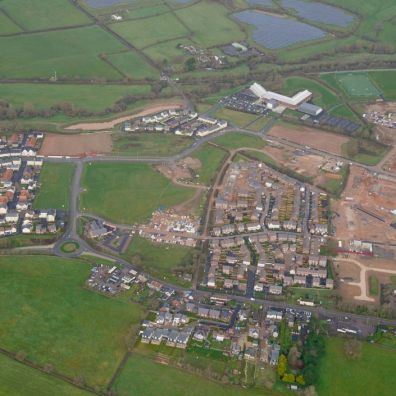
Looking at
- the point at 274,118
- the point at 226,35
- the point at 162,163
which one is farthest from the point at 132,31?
the point at 162,163

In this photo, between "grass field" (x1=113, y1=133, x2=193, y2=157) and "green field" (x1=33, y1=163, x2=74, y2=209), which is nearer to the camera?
"green field" (x1=33, y1=163, x2=74, y2=209)

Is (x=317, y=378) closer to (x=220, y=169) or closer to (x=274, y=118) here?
(x=220, y=169)

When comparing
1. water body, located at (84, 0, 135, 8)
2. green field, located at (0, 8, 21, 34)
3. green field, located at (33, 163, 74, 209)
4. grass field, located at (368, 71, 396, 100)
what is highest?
water body, located at (84, 0, 135, 8)

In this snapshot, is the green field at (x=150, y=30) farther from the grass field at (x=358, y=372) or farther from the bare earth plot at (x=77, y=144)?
the grass field at (x=358, y=372)

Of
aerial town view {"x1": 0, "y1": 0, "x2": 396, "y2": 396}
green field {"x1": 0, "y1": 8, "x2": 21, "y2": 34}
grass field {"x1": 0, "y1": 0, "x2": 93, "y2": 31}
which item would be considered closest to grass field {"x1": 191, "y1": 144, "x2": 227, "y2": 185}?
aerial town view {"x1": 0, "y1": 0, "x2": 396, "y2": 396}

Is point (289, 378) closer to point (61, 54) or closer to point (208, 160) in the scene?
point (208, 160)

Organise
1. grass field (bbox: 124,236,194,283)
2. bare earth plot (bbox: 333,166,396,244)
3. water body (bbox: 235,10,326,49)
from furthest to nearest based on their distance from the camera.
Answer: water body (bbox: 235,10,326,49)
bare earth plot (bbox: 333,166,396,244)
grass field (bbox: 124,236,194,283)

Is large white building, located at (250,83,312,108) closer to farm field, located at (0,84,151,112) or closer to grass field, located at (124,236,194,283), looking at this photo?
farm field, located at (0,84,151,112)

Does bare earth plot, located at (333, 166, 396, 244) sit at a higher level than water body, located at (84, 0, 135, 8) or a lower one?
lower

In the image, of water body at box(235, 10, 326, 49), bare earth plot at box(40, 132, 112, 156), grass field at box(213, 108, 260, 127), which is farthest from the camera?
water body at box(235, 10, 326, 49)
